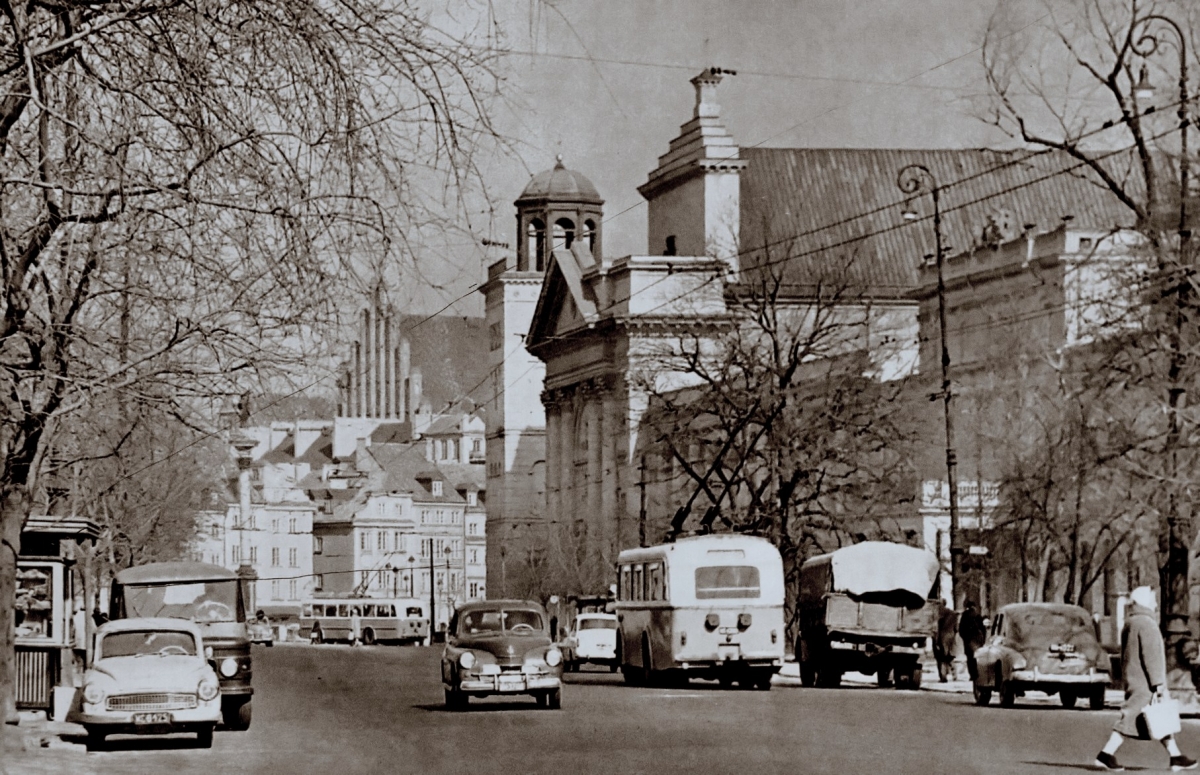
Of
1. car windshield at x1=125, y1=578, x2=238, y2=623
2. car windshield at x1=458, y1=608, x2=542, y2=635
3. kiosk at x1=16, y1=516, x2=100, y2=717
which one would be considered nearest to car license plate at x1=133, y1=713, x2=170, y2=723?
car windshield at x1=125, y1=578, x2=238, y2=623

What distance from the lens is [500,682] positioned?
36750 millimetres

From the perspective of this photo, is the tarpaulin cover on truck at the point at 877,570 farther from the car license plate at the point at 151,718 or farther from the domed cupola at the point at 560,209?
the domed cupola at the point at 560,209

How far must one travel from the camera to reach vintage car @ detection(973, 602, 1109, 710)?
36969mm

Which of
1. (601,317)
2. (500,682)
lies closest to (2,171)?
(500,682)

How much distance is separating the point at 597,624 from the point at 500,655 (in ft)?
116

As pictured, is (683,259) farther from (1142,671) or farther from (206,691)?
(1142,671)

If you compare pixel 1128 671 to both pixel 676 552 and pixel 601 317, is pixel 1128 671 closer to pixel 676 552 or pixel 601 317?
pixel 676 552

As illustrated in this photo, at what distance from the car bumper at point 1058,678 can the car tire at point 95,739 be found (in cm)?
1436

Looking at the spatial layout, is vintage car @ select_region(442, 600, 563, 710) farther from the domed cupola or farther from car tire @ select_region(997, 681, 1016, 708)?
the domed cupola

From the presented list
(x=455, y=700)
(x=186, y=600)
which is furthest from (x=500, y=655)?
(x=186, y=600)

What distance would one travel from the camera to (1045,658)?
1465 inches

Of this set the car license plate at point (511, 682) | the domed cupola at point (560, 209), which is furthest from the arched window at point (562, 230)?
the car license plate at point (511, 682)

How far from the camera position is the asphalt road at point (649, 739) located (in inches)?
920

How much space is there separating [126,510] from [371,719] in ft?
123
